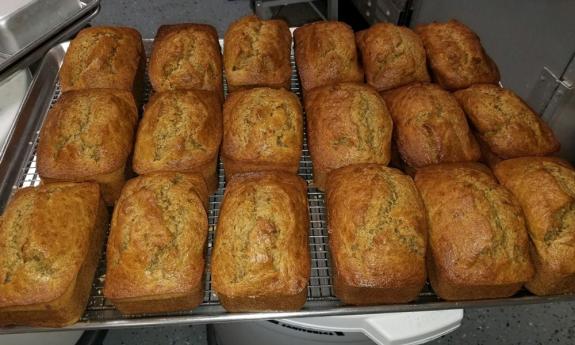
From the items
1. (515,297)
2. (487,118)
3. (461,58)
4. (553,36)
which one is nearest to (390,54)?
(461,58)

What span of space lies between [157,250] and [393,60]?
1.60 meters

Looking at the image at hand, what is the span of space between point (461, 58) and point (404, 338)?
5.24 ft

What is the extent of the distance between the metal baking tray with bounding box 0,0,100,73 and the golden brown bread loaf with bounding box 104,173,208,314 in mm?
1535

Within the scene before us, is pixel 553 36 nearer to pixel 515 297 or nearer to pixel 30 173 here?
pixel 515 297

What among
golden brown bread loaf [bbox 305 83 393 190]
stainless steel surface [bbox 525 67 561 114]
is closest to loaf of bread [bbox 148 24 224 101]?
golden brown bread loaf [bbox 305 83 393 190]

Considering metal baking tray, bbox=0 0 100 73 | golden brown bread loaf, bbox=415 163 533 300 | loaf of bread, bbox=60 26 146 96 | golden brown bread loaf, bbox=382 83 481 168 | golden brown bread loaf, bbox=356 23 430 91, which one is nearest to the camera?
golden brown bread loaf, bbox=415 163 533 300

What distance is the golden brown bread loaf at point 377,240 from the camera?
5.97 feet

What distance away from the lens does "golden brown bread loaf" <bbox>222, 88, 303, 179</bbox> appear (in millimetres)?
2186

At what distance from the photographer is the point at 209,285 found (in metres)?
1.95

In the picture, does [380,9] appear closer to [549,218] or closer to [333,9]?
[333,9]

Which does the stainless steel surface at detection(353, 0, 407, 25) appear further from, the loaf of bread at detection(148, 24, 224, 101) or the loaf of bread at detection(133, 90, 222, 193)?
the loaf of bread at detection(133, 90, 222, 193)

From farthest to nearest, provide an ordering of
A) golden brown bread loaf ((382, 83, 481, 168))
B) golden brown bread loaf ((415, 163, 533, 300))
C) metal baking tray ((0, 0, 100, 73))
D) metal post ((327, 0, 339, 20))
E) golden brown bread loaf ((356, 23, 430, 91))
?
metal post ((327, 0, 339, 20))
metal baking tray ((0, 0, 100, 73))
golden brown bread loaf ((356, 23, 430, 91))
golden brown bread loaf ((382, 83, 481, 168))
golden brown bread loaf ((415, 163, 533, 300))

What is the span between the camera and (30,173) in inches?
88.5

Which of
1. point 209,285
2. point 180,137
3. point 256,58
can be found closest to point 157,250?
point 209,285
